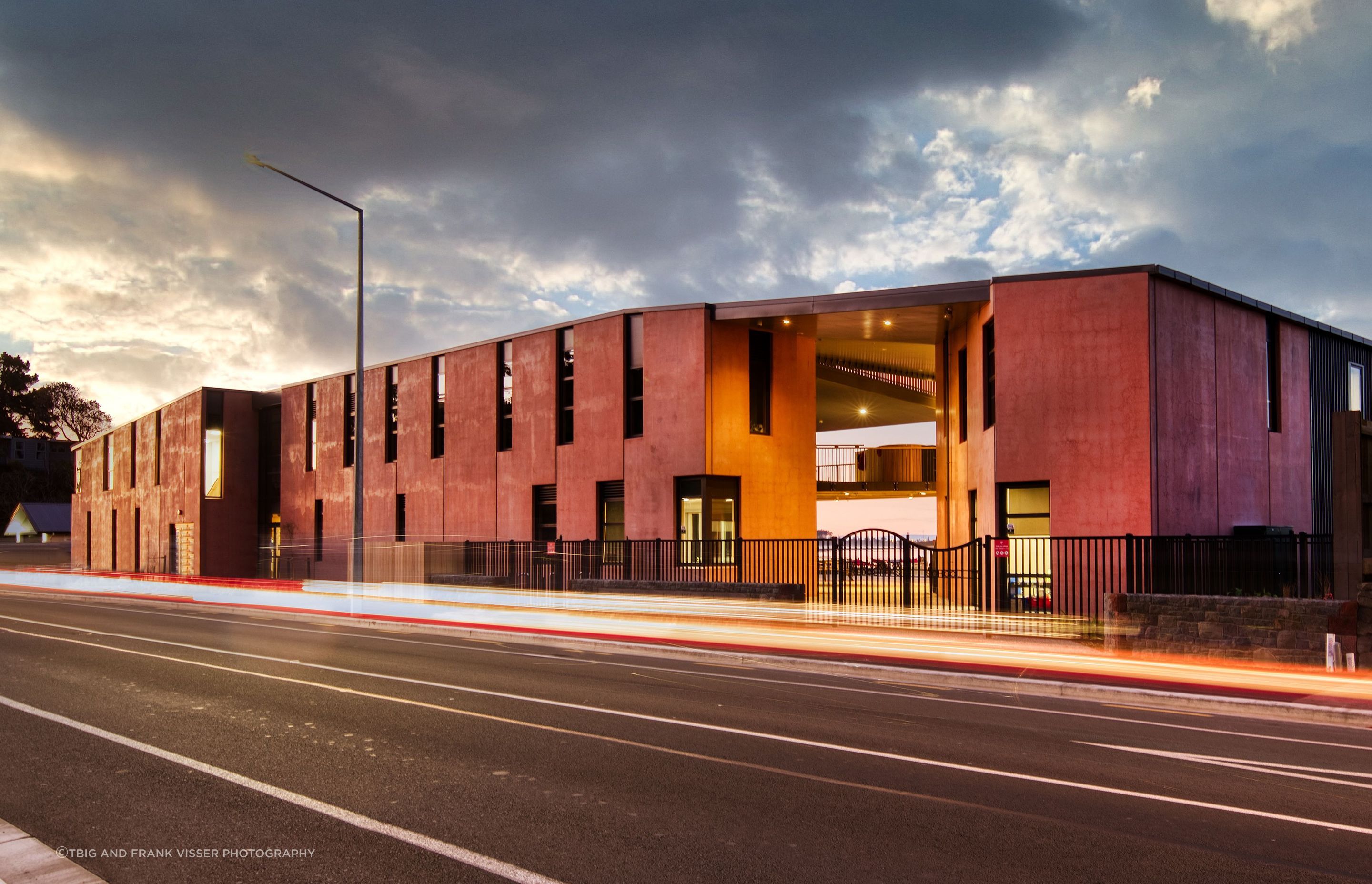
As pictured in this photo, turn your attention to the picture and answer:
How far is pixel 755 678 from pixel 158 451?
46.6m

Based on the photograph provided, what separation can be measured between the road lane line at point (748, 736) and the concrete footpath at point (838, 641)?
4760mm

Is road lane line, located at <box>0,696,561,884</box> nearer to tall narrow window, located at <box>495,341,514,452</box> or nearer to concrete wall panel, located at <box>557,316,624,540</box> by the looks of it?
concrete wall panel, located at <box>557,316,624,540</box>

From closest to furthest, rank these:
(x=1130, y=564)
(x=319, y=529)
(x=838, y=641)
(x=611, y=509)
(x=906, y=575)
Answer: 1. (x=1130, y=564)
2. (x=838, y=641)
3. (x=906, y=575)
4. (x=611, y=509)
5. (x=319, y=529)

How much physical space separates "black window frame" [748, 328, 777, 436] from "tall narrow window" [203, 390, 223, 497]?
2989 cm

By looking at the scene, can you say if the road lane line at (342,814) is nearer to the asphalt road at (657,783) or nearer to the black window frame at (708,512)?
the asphalt road at (657,783)

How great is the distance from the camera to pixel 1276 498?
21.7m

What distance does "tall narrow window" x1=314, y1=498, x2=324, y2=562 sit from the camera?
130 feet

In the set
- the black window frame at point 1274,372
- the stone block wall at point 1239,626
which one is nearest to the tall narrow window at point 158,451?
the stone block wall at point 1239,626

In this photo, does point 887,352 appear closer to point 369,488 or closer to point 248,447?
point 369,488

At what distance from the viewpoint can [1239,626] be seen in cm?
1363

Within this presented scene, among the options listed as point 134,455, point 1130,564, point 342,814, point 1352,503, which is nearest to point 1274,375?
point 1130,564

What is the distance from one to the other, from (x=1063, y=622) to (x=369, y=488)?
93.7ft

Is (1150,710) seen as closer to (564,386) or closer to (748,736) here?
(748,736)

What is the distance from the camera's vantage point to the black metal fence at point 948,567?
616 inches
